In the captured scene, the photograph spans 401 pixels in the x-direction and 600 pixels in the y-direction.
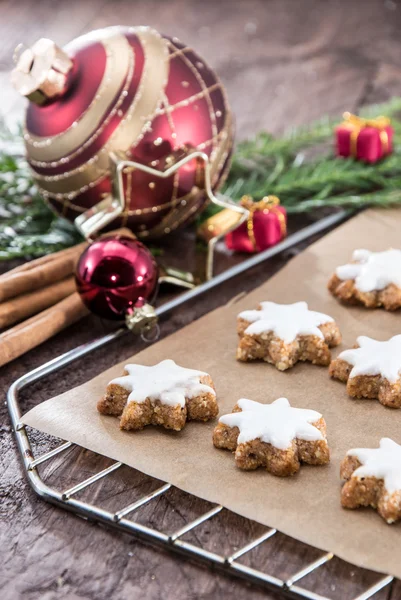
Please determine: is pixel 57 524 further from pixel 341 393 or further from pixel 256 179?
pixel 256 179

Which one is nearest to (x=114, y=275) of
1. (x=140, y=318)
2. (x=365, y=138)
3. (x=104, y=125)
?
(x=140, y=318)

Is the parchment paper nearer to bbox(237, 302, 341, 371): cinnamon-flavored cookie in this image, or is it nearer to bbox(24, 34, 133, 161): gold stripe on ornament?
bbox(237, 302, 341, 371): cinnamon-flavored cookie

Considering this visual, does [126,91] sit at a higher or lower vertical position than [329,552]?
higher

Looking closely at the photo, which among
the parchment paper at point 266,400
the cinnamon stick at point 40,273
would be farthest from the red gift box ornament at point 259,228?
the cinnamon stick at point 40,273

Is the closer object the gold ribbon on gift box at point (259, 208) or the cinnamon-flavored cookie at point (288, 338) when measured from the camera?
the cinnamon-flavored cookie at point (288, 338)

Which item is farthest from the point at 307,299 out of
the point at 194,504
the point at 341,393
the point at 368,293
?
the point at 194,504

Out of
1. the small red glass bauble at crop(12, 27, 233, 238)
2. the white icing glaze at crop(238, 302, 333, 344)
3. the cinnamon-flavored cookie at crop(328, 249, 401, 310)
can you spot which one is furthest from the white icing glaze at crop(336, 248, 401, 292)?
the small red glass bauble at crop(12, 27, 233, 238)

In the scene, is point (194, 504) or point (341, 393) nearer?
point (194, 504)

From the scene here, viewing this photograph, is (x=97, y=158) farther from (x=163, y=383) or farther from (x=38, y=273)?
(x=163, y=383)

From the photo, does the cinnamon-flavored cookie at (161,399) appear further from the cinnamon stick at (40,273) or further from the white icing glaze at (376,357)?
the cinnamon stick at (40,273)
